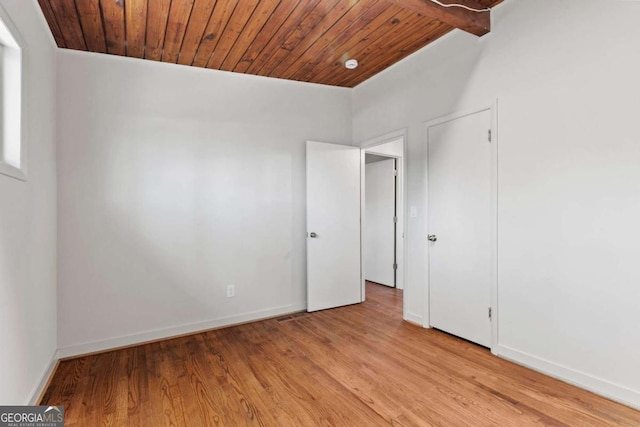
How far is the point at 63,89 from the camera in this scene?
9.00 feet

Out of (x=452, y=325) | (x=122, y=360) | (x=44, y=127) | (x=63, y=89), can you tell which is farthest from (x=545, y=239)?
(x=63, y=89)

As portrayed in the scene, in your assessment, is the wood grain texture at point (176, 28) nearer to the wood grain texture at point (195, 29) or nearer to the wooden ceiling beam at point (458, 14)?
the wood grain texture at point (195, 29)

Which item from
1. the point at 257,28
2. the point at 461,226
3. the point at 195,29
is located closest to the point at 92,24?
the point at 195,29

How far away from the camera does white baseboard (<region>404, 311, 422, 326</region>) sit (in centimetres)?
328

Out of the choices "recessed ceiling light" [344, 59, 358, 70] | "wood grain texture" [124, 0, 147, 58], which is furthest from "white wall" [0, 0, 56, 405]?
"recessed ceiling light" [344, 59, 358, 70]

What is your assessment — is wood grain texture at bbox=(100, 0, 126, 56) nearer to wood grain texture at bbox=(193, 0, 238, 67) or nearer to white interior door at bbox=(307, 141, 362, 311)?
wood grain texture at bbox=(193, 0, 238, 67)

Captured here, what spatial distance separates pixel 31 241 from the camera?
78.8 inches

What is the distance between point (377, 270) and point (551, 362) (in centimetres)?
300

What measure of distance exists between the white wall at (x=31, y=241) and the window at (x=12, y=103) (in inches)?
4.4

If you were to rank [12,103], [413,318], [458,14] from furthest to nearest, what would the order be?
[413,318] → [458,14] → [12,103]

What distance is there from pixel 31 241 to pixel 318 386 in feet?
6.72

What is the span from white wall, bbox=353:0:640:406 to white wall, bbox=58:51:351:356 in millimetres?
2056

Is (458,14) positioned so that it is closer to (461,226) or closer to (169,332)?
(461,226)

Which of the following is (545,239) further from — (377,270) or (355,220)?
(377,270)
